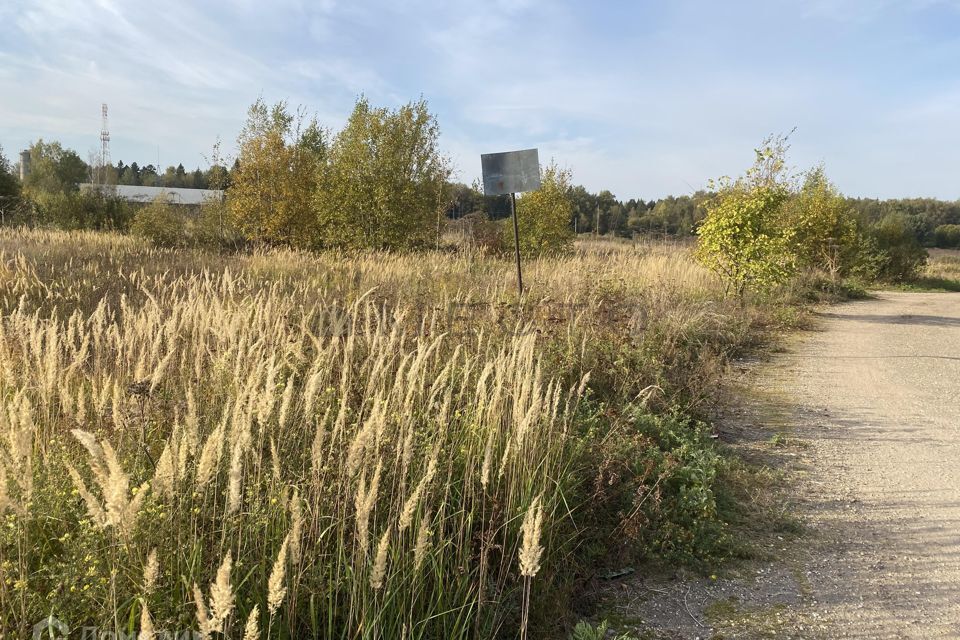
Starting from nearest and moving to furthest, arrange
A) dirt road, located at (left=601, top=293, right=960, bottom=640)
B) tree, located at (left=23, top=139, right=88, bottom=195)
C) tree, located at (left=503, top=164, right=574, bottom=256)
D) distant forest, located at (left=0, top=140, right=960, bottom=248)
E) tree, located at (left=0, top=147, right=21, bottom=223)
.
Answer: dirt road, located at (left=601, top=293, right=960, bottom=640), tree, located at (left=503, top=164, right=574, bottom=256), tree, located at (left=0, top=147, right=21, bottom=223), distant forest, located at (left=0, top=140, right=960, bottom=248), tree, located at (left=23, top=139, right=88, bottom=195)

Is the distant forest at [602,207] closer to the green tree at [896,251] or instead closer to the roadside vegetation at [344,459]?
the green tree at [896,251]

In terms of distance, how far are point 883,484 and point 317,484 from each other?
180 inches

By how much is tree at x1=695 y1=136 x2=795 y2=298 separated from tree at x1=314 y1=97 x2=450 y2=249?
35.4 feet

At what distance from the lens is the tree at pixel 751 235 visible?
42.8ft

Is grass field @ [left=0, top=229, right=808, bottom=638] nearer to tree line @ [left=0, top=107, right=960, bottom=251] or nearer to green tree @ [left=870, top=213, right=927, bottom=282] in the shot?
tree line @ [left=0, top=107, right=960, bottom=251]

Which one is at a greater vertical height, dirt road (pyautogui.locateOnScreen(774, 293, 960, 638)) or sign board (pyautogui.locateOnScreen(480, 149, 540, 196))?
sign board (pyautogui.locateOnScreen(480, 149, 540, 196))

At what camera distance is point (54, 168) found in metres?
58.1

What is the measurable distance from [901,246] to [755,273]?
59.8ft

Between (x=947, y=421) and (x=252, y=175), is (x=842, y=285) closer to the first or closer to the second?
(x=947, y=421)

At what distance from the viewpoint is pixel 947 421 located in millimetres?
6316

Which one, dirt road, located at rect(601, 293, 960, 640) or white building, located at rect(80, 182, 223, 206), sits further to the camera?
white building, located at rect(80, 182, 223, 206)

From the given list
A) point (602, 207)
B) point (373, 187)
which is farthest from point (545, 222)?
point (602, 207)

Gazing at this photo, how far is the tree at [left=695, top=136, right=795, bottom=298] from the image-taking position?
13039mm

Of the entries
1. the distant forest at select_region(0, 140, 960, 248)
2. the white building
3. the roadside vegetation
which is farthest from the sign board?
the distant forest at select_region(0, 140, 960, 248)
